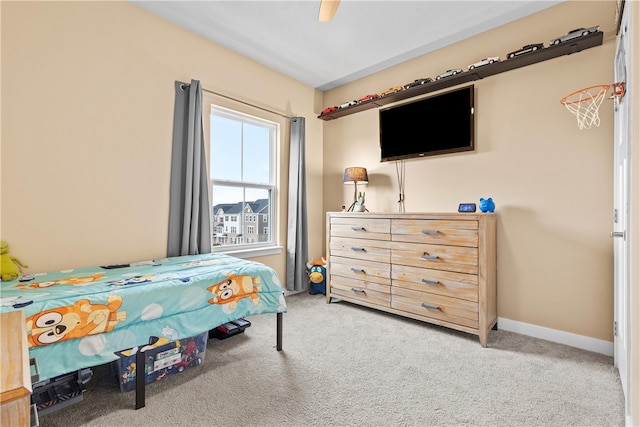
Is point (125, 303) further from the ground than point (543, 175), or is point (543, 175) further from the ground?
point (543, 175)

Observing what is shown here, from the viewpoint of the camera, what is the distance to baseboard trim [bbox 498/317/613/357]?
218cm

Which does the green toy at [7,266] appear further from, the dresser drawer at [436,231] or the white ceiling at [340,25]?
the dresser drawer at [436,231]

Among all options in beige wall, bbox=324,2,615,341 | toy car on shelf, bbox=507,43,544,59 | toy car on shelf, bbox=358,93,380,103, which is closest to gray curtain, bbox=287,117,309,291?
toy car on shelf, bbox=358,93,380,103

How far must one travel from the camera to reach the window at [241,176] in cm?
314

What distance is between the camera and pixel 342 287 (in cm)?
325

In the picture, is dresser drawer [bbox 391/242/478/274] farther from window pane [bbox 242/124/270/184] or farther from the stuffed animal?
window pane [bbox 242/124/270/184]

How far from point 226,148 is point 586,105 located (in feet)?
10.5

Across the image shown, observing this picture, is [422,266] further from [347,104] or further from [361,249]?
[347,104]

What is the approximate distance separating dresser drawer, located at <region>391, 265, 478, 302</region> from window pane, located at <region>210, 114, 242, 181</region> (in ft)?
6.55

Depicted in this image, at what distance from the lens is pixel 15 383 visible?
25.0 inches

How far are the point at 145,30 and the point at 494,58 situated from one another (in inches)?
120

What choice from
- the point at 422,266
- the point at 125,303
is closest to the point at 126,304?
the point at 125,303

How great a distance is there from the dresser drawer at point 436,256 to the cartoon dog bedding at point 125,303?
Result: 1.21 m

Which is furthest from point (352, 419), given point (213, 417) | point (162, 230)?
point (162, 230)
